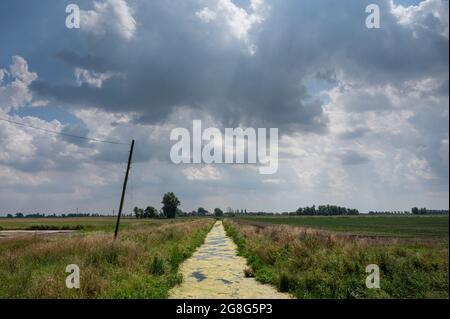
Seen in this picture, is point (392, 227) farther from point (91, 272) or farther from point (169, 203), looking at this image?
point (169, 203)

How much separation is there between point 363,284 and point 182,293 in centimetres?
579

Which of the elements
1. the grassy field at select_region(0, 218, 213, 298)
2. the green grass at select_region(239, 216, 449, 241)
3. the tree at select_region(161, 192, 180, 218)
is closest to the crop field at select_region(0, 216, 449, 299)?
the grassy field at select_region(0, 218, 213, 298)

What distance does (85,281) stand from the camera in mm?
11445

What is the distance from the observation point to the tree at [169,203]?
177875 millimetres

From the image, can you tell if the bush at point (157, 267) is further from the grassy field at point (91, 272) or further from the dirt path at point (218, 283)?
the dirt path at point (218, 283)

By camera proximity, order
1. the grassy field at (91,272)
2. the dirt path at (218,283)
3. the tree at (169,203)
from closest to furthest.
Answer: the grassy field at (91,272)
the dirt path at (218,283)
the tree at (169,203)

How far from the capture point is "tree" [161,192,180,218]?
7003 inches

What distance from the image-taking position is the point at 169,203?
584ft

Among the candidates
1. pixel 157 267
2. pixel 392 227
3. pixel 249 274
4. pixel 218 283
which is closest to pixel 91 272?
pixel 157 267

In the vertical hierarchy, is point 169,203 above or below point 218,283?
above

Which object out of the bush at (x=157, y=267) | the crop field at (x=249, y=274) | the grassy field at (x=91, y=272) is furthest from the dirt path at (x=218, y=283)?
the bush at (x=157, y=267)
